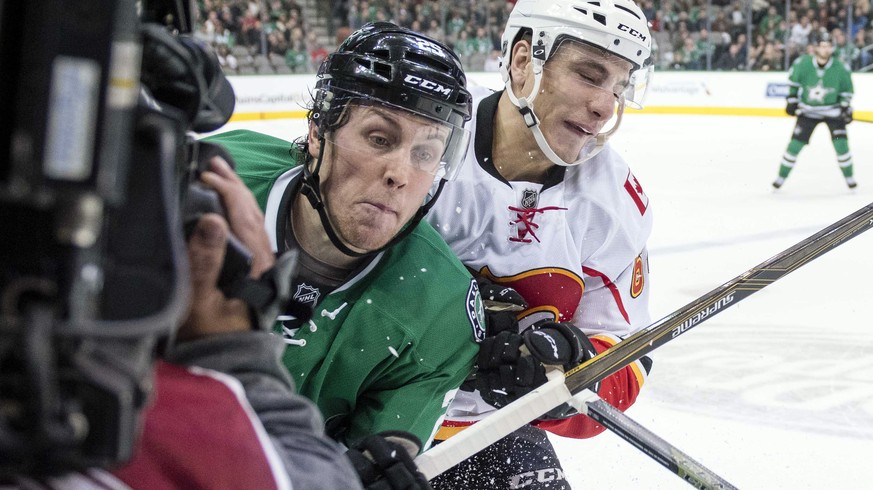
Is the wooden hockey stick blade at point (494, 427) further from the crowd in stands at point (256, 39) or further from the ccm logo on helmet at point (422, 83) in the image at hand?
the crowd in stands at point (256, 39)

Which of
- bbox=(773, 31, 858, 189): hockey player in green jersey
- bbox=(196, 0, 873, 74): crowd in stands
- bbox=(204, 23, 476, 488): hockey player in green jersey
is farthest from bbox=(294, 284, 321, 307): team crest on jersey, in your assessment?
bbox=(196, 0, 873, 74): crowd in stands

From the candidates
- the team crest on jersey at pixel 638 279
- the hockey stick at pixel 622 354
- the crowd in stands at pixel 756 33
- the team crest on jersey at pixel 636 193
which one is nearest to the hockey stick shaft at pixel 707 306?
the hockey stick at pixel 622 354

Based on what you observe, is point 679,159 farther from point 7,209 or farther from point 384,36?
point 7,209

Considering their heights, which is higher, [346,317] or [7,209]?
[7,209]

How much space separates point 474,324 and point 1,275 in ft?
3.53

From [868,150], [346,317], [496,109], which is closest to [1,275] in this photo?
[346,317]

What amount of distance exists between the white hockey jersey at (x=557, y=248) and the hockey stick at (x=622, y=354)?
207mm

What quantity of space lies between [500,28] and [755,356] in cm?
850

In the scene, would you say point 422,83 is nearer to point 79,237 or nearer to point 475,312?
point 475,312

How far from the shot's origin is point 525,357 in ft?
5.39

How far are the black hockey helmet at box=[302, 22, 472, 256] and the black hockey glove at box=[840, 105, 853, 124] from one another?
5983 millimetres

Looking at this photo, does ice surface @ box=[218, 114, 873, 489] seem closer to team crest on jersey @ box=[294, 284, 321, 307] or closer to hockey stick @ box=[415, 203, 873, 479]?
hockey stick @ box=[415, 203, 873, 479]

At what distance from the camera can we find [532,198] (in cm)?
197

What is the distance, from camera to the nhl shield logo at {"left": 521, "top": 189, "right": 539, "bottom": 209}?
1962 millimetres
